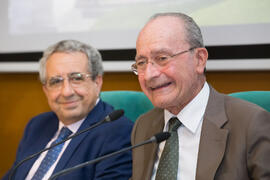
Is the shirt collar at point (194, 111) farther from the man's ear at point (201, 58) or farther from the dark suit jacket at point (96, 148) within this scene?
the dark suit jacket at point (96, 148)

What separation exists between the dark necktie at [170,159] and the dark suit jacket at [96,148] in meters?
0.30

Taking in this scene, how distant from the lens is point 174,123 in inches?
57.1

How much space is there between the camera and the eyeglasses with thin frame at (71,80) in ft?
6.21

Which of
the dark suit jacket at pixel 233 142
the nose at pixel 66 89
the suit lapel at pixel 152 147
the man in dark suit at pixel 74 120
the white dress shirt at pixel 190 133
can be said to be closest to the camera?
the dark suit jacket at pixel 233 142

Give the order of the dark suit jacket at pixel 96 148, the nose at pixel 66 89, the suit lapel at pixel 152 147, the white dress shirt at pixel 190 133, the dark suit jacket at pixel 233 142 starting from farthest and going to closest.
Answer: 1. the nose at pixel 66 89
2. the dark suit jacket at pixel 96 148
3. the suit lapel at pixel 152 147
4. the white dress shirt at pixel 190 133
5. the dark suit jacket at pixel 233 142

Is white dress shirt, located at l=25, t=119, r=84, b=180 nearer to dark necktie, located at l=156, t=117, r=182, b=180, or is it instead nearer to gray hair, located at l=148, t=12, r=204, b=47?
dark necktie, located at l=156, t=117, r=182, b=180

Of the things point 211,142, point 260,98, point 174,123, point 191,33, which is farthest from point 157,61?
point 260,98

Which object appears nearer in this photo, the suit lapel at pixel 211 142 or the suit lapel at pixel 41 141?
the suit lapel at pixel 211 142

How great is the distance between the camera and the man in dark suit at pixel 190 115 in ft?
3.96

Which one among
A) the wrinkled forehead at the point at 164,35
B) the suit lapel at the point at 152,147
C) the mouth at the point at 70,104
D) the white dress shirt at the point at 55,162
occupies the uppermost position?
the wrinkled forehead at the point at 164,35

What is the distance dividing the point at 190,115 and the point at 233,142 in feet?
0.76

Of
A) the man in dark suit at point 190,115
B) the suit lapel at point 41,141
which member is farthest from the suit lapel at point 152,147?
the suit lapel at point 41,141

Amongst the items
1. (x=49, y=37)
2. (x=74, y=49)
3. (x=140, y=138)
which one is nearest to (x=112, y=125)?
(x=140, y=138)

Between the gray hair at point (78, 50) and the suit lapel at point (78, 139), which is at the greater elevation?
the gray hair at point (78, 50)
